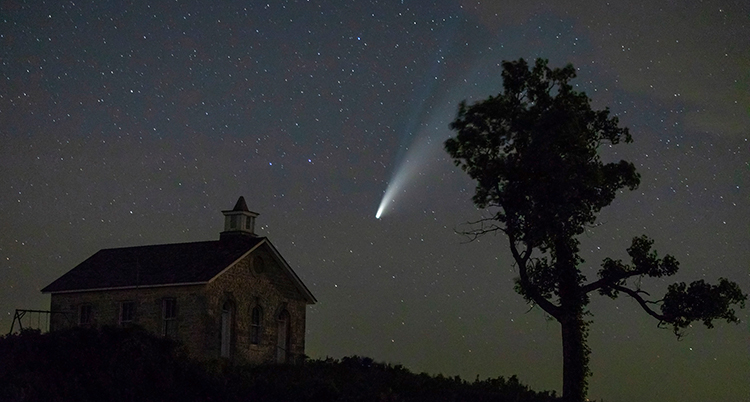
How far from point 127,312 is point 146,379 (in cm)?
1408

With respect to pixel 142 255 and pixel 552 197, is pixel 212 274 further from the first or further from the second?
pixel 552 197

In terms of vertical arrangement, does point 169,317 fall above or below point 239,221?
below

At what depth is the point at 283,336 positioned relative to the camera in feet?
171

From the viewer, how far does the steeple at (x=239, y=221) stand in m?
53.2

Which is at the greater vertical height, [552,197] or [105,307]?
[552,197]

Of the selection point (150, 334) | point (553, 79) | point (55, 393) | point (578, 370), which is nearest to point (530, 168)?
point (553, 79)

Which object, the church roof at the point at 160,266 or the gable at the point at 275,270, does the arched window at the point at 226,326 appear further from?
the gable at the point at 275,270

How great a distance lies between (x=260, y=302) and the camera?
50531 millimetres

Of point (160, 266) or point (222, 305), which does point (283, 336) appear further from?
point (160, 266)

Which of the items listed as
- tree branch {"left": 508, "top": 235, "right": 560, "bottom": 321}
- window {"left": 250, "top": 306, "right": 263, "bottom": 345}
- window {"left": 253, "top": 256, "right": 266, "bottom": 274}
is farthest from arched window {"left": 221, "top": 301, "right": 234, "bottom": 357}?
tree branch {"left": 508, "top": 235, "right": 560, "bottom": 321}

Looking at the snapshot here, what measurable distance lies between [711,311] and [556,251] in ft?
21.6

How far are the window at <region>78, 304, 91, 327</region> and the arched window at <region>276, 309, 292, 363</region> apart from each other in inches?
399

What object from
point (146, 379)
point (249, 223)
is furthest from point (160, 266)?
point (146, 379)

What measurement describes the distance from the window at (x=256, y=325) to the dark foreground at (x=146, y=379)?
9423mm
